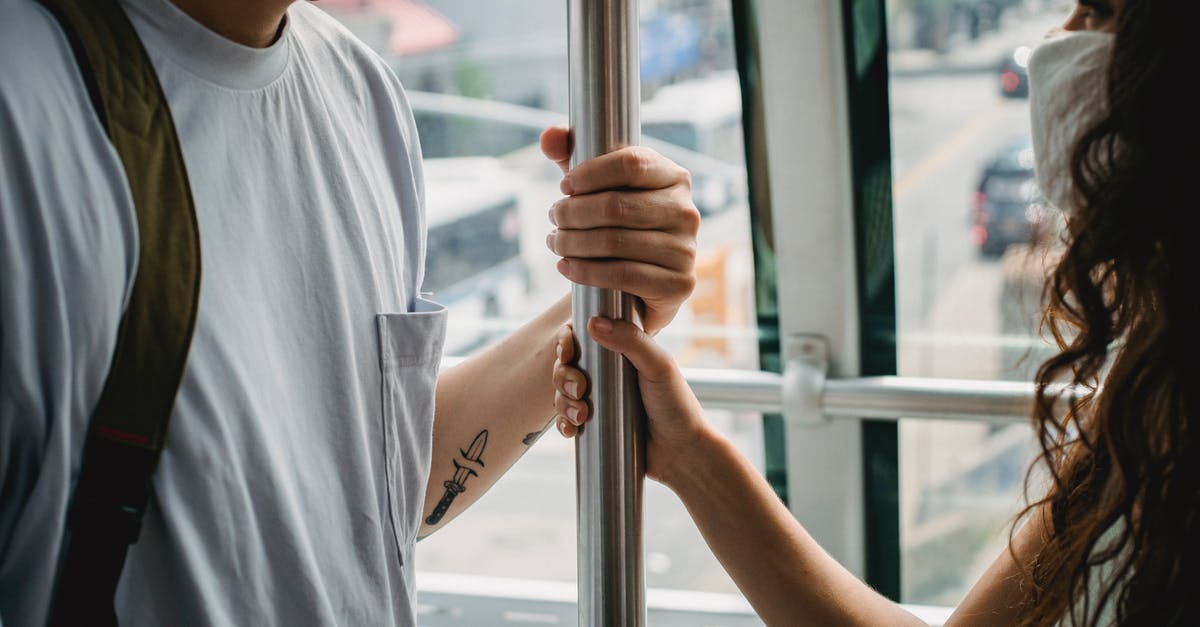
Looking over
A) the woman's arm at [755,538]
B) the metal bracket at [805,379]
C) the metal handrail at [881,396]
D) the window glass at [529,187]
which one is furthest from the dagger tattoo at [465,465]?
the window glass at [529,187]

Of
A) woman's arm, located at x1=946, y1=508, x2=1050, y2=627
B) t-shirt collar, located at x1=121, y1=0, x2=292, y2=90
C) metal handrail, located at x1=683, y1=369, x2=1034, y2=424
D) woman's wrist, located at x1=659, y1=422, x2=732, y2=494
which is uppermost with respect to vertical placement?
t-shirt collar, located at x1=121, y1=0, x2=292, y2=90

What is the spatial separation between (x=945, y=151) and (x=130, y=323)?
2.06 meters

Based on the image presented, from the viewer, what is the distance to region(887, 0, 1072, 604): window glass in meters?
2.43

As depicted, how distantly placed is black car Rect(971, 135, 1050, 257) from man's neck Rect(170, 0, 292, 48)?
192 cm

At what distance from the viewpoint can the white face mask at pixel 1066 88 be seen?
0.92m

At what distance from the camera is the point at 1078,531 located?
3.47ft

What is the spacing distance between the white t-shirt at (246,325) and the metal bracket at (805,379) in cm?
135

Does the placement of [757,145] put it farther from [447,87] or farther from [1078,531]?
[1078,531]

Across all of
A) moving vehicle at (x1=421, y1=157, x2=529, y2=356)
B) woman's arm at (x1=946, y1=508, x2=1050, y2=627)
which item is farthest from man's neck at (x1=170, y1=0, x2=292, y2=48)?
moving vehicle at (x1=421, y1=157, x2=529, y2=356)

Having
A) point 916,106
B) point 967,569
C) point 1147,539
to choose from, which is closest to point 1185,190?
point 1147,539

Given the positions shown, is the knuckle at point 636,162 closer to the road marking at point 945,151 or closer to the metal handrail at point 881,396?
the metal handrail at point 881,396

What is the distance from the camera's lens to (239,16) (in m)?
0.98

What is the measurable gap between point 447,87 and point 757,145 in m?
0.81

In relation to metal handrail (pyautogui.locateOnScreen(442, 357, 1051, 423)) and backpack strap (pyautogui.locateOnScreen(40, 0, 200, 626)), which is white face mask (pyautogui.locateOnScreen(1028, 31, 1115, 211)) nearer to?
backpack strap (pyautogui.locateOnScreen(40, 0, 200, 626))
